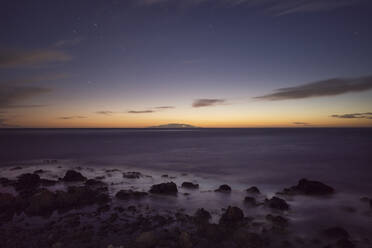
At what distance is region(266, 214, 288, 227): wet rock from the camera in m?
11.2

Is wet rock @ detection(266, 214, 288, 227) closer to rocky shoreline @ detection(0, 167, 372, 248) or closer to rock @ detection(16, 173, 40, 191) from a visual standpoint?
rocky shoreline @ detection(0, 167, 372, 248)

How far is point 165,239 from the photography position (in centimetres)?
948

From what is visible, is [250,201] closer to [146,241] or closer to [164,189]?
[164,189]

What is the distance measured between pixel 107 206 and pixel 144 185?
19.7 feet

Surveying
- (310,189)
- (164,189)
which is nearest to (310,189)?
(310,189)

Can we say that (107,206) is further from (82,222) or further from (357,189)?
(357,189)

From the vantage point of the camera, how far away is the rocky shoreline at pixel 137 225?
366 inches

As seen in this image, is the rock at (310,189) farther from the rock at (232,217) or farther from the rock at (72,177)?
the rock at (72,177)

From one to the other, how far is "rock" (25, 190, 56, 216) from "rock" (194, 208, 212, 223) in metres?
7.79

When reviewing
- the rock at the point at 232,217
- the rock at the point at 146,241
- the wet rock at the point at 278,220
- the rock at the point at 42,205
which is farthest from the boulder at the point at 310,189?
the rock at the point at 42,205

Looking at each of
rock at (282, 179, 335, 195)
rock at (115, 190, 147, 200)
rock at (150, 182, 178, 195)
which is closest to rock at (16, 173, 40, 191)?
rock at (115, 190, 147, 200)

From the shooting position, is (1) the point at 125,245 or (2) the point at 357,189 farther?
(2) the point at 357,189

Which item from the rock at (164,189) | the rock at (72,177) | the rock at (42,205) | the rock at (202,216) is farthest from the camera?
the rock at (72,177)

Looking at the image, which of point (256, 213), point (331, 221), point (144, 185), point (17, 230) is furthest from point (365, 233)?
point (17, 230)
